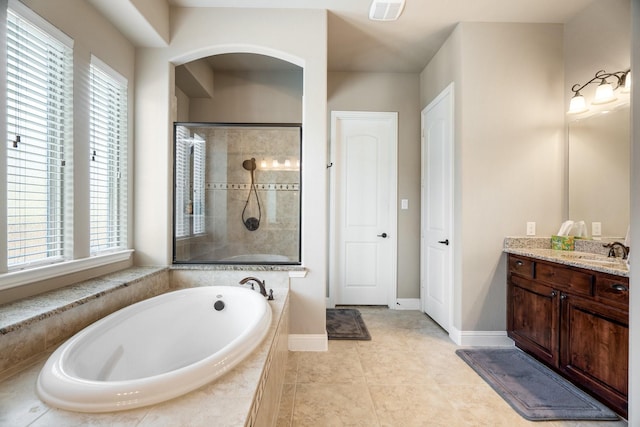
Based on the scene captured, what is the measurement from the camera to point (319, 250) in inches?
96.9

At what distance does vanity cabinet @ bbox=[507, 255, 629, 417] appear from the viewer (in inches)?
63.6

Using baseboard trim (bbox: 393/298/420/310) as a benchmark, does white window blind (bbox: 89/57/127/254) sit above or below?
above

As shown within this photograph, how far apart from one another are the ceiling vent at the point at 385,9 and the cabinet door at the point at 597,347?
225 centimetres

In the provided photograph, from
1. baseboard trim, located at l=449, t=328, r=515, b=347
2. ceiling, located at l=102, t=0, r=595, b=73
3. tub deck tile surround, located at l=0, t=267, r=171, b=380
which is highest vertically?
ceiling, located at l=102, t=0, r=595, b=73

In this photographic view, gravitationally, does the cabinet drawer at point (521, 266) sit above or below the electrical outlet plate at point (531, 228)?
below

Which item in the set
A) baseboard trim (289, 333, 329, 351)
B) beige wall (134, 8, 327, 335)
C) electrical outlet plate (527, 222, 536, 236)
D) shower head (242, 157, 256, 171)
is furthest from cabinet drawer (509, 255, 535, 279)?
shower head (242, 157, 256, 171)

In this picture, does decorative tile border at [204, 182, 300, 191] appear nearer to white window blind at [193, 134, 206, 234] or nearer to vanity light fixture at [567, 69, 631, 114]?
white window blind at [193, 134, 206, 234]

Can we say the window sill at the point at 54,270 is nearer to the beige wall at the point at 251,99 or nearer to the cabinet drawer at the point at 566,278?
the beige wall at the point at 251,99

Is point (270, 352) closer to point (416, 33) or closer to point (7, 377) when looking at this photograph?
point (7, 377)

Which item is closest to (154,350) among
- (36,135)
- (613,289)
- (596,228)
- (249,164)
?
(36,135)

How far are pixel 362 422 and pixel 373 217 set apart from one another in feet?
7.39

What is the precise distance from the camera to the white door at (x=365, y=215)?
11.7ft

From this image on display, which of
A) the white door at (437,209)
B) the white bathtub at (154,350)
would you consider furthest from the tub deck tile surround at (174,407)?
the white door at (437,209)

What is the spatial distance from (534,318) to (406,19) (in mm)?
2534
